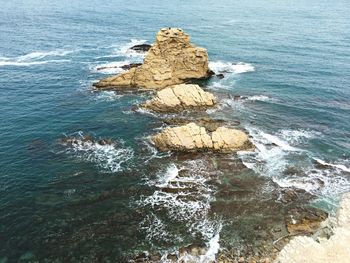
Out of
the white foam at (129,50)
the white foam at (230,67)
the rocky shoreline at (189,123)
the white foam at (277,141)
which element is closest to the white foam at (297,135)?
the white foam at (277,141)

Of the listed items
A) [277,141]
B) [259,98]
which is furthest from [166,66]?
[277,141]

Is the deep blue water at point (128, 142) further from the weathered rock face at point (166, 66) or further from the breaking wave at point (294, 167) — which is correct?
the weathered rock face at point (166, 66)

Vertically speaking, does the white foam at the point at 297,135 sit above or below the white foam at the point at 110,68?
above

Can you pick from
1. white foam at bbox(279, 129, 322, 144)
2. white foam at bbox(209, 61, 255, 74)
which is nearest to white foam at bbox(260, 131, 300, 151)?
white foam at bbox(279, 129, 322, 144)

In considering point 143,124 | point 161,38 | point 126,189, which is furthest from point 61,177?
point 161,38

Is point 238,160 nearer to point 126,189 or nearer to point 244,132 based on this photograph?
point 244,132

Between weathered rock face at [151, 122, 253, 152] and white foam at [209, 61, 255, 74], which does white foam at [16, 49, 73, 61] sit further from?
weathered rock face at [151, 122, 253, 152]

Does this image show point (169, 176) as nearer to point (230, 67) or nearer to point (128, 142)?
point (128, 142)
